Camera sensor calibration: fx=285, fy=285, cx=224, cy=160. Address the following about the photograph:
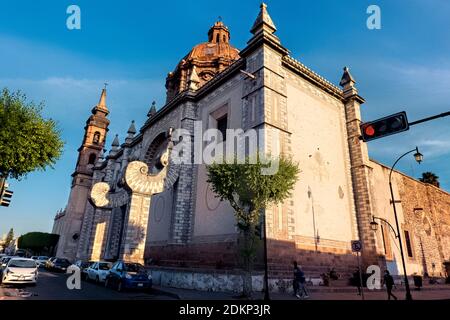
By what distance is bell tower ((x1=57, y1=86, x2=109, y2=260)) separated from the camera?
4286 cm

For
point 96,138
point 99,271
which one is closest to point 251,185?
point 99,271

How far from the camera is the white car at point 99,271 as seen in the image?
15.9 m

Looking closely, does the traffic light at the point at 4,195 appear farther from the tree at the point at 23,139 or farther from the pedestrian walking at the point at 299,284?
the pedestrian walking at the point at 299,284

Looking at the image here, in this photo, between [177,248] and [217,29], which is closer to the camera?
[177,248]

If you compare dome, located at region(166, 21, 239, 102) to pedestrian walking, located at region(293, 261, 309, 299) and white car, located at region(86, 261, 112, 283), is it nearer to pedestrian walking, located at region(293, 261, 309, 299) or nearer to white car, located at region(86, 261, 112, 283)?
white car, located at region(86, 261, 112, 283)

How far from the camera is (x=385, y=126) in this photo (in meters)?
7.14

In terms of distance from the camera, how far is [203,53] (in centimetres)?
3506

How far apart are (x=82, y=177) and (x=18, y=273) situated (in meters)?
36.7

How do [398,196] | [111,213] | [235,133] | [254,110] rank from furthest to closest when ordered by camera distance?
[111,213] → [398,196] → [235,133] → [254,110]

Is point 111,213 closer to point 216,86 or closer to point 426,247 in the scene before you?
point 216,86

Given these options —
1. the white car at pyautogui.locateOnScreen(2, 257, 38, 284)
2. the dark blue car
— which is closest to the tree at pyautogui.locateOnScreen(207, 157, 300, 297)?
the dark blue car

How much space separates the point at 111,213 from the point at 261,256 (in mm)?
24290

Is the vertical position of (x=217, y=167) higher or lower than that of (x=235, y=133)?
lower
